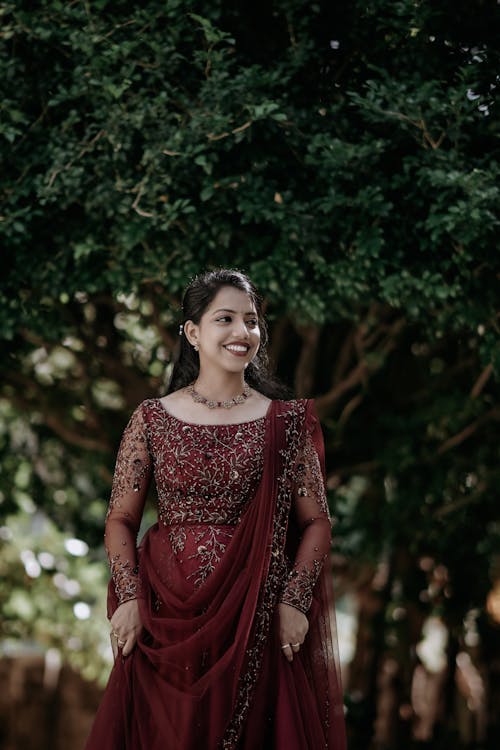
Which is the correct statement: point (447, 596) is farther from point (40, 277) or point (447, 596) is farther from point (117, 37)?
point (117, 37)

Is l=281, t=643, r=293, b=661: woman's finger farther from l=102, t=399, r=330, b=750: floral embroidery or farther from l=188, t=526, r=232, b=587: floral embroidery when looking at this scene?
l=188, t=526, r=232, b=587: floral embroidery

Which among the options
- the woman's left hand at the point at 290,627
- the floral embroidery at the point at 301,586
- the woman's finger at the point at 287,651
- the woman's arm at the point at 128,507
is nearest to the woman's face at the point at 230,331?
the woman's arm at the point at 128,507

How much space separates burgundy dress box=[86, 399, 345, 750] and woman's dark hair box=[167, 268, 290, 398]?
0.20m

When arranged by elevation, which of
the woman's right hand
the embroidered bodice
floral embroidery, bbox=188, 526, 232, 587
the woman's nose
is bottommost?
the woman's right hand

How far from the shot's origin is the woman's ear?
3295 mm

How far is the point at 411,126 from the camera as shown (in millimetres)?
4051

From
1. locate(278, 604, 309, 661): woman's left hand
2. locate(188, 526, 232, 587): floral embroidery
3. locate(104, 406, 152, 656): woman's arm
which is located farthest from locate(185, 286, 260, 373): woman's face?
locate(278, 604, 309, 661): woman's left hand

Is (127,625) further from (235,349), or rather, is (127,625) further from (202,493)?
(235,349)

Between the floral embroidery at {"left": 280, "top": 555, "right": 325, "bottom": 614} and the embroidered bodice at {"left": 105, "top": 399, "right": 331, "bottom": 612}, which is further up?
the embroidered bodice at {"left": 105, "top": 399, "right": 331, "bottom": 612}

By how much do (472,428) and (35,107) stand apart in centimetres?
306

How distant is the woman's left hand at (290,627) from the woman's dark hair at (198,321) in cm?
72

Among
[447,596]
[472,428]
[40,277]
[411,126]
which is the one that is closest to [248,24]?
[411,126]

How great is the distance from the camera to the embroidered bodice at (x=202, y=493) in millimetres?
3096

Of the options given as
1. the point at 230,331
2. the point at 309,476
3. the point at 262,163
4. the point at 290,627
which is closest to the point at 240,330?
the point at 230,331
